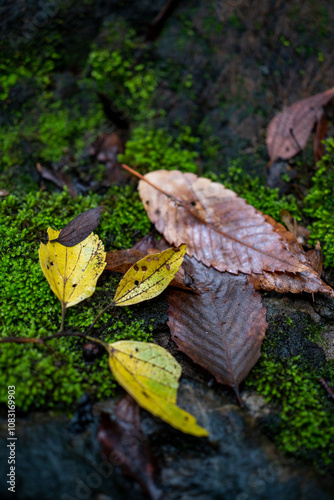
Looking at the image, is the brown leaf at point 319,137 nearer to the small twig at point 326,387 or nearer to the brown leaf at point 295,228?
the brown leaf at point 295,228

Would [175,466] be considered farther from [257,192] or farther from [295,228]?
[257,192]

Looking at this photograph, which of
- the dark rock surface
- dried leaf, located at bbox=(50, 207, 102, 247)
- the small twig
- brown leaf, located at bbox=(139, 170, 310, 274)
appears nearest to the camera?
the dark rock surface

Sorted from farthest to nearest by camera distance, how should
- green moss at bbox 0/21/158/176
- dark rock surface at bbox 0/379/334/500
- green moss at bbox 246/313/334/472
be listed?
green moss at bbox 0/21/158/176 → green moss at bbox 246/313/334/472 → dark rock surface at bbox 0/379/334/500

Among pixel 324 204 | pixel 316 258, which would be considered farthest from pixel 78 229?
pixel 324 204

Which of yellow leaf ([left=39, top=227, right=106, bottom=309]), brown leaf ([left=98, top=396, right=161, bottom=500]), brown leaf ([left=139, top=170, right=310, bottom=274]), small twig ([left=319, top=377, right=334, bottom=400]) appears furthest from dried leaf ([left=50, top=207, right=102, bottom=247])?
small twig ([left=319, top=377, right=334, bottom=400])

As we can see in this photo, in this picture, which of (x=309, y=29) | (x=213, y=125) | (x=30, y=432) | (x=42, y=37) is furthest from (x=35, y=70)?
(x=30, y=432)

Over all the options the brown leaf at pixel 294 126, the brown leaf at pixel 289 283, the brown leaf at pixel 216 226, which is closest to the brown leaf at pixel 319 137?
the brown leaf at pixel 294 126

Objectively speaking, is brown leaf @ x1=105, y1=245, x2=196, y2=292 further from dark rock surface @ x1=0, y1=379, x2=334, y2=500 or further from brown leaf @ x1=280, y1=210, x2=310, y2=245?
brown leaf @ x1=280, y1=210, x2=310, y2=245
